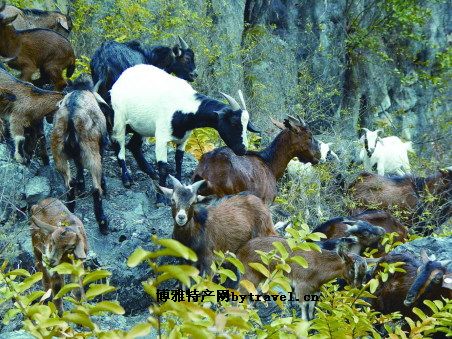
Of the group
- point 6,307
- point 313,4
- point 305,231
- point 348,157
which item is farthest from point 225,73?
point 305,231

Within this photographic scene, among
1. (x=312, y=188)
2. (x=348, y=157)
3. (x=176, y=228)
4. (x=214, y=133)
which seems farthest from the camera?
(x=348, y=157)

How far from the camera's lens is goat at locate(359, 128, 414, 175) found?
13.2m

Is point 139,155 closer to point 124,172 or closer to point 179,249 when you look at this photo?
point 124,172

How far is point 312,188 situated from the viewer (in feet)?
33.5

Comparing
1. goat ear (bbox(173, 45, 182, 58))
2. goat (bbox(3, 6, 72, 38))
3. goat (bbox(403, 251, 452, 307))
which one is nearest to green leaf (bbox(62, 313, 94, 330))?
goat (bbox(403, 251, 452, 307))

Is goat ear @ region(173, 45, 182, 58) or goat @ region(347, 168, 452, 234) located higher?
goat ear @ region(173, 45, 182, 58)

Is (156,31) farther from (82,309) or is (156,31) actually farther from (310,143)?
(82,309)

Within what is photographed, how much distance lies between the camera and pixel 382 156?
13320 mm

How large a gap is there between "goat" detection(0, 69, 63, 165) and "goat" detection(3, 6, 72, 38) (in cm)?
282

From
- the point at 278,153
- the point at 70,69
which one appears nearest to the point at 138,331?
the point at 278,153

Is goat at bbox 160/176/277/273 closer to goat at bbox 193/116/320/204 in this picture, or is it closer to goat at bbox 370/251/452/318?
goat at bbox 193/116/320/204

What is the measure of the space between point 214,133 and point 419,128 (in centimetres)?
1022

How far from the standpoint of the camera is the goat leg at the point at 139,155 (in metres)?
9.17

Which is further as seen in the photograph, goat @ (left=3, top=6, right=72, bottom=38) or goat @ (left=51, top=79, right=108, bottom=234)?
goat @ (left=3, top=6, right=72, bottom=38)
